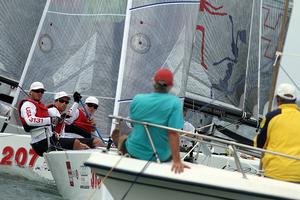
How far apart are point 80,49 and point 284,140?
6347 mm

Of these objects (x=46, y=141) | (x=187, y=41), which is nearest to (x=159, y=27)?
(x=187, y=41)

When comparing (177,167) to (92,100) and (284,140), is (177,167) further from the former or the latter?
(92,100)

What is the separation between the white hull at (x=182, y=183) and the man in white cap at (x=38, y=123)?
10.5 ft

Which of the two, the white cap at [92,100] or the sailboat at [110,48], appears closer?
the white cap at [92,100]

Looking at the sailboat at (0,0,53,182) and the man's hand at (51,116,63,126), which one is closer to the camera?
the man's hand at (51,116,63,126)

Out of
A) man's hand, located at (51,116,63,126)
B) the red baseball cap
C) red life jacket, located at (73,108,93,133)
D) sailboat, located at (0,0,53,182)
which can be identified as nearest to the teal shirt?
the red baseball cap

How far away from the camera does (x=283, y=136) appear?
6.17 metres

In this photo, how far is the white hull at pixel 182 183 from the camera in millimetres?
5809

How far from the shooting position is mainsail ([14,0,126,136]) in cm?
1166

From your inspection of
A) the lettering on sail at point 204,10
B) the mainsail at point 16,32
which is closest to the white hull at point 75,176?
the mainsail at point 16,32

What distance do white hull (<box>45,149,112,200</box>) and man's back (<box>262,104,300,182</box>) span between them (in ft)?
9.75

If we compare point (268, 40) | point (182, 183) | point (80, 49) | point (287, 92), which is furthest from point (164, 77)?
point (268, 40)

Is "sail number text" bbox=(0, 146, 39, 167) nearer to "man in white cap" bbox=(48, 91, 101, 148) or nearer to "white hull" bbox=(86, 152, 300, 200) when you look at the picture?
"man in white cap" bbox=(48, 91, 101, 148)

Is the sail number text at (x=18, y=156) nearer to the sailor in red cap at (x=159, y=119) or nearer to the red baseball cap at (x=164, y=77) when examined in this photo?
the sailor in red cap at (x=159, y=119)
